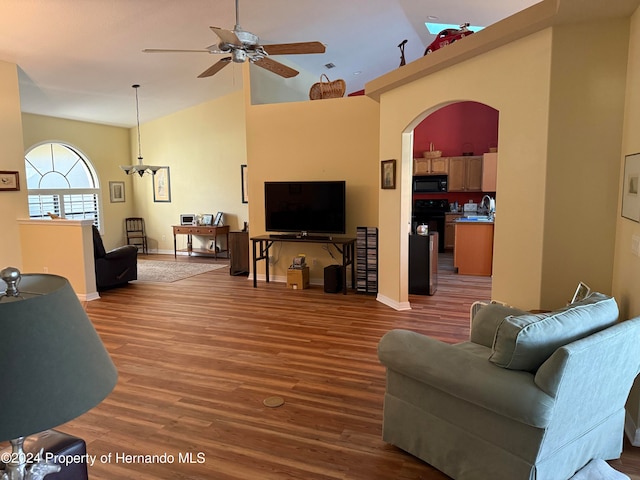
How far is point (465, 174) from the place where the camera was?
30.9 feet

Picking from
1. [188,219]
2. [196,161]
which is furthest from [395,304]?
[196,161]

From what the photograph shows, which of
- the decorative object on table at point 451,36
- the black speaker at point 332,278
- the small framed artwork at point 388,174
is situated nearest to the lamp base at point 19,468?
the decorative object on table at point 451,36

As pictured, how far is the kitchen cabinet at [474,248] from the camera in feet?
24.4

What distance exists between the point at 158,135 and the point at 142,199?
5.22ft

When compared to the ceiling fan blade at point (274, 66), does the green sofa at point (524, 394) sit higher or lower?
lower

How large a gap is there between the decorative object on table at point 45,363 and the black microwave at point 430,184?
30.3 feet

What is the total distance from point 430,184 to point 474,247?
252 centimetres

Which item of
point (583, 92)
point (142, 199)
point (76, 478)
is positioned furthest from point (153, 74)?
point (76, 478)

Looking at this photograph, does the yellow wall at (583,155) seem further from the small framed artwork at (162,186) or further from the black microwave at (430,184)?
the small framed artwork at (162,186)

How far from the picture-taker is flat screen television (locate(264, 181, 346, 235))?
6270mm

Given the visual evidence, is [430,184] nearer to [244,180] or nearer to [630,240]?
[244,180]

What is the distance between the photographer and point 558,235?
10.6ft

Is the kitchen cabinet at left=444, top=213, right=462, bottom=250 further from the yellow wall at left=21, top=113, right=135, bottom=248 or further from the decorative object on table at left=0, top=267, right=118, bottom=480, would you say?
the decorative object on table at left=0, top=267, right=118, bottom=480

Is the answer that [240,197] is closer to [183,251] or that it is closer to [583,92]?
[183,251]
